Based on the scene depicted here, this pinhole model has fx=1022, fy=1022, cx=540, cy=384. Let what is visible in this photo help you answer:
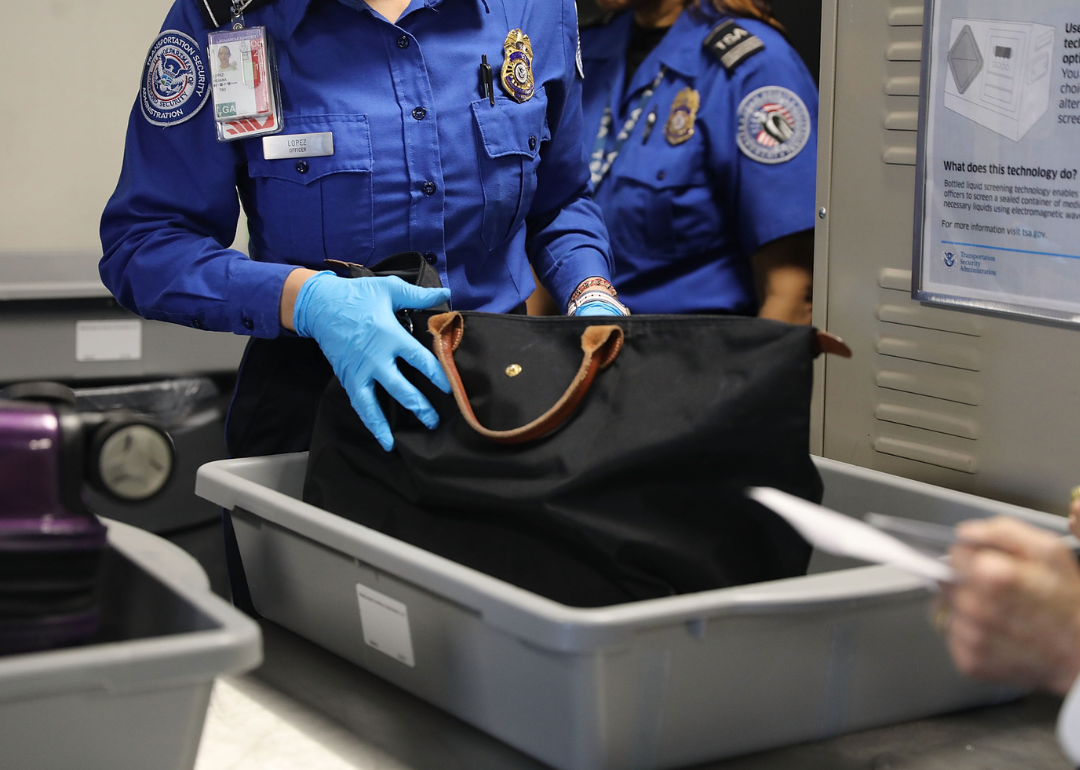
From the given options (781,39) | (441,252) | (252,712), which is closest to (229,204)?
(441,252)

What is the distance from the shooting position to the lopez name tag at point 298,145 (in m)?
1.12

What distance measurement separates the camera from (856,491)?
1.03m

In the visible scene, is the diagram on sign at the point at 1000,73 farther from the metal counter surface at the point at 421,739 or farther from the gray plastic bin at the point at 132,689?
the gray plastic bin at the point at 132,689

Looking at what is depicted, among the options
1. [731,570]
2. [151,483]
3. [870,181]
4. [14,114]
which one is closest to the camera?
[151,483]

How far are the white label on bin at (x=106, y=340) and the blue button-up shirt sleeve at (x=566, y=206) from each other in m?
1.25

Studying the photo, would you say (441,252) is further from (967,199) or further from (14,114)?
(14,114)

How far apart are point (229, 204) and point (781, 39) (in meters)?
1.38

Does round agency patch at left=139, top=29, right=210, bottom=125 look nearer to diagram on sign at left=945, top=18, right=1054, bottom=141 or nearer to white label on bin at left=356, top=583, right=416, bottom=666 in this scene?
white label on bin at left=356, top=583, right=416, bottom=666

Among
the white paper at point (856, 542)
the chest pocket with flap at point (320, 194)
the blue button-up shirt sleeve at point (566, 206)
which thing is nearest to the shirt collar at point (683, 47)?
the blue button-up shirt sleeve at point (566, 206)

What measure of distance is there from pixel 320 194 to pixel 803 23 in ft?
5.90

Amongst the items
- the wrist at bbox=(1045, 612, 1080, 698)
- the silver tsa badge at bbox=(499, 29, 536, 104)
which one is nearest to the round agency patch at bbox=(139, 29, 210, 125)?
the silver tsa badge at bbox=(499, 29, 536, 104)

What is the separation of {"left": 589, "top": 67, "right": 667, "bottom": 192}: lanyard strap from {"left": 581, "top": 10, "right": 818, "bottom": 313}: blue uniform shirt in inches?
0.5

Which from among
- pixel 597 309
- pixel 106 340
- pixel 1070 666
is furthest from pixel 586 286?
pixel 106 340

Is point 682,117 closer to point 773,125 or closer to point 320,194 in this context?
point 773,125
